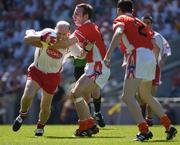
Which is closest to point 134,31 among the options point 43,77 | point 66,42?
point 66,42

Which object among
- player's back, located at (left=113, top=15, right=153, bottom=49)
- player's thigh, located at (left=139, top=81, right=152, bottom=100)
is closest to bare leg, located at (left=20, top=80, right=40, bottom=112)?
player's thigh, located at (left=139, top=81, right=152, bottom=100)

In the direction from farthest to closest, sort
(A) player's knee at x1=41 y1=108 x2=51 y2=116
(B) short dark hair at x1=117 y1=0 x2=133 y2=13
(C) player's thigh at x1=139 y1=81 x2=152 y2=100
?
(A) player's knee at x1=41 y1=108 x2=51 y2=116 < (C) player's thigh at x1=139 y1=81 x2=152 y2=100 < (B) short dark hair at x1=117 y1=0 x2=133 y2=13

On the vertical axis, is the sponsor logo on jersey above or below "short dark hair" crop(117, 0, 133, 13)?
below

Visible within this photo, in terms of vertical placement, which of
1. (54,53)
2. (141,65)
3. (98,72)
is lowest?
(98,72)

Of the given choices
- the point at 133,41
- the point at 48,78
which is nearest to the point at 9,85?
the point at 48,78

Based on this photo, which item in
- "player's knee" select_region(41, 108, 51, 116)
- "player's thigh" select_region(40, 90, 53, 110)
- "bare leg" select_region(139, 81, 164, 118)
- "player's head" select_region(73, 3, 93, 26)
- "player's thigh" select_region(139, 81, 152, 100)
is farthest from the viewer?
"player's knee" select_region(41, 108, 51, 116)

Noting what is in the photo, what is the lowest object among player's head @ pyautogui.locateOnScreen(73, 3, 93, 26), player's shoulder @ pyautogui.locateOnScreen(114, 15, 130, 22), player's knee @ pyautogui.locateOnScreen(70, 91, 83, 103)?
player's knee @ pyautogui.locateOnScreen(70, 91, 83, 103)

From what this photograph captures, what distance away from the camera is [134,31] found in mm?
13047

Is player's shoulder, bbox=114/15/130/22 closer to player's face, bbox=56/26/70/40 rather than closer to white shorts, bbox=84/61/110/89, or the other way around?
player's face, bbox=56/26/70/40

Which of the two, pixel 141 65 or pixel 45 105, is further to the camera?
pixel 45 105

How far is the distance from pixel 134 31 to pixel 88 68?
1.62 metres

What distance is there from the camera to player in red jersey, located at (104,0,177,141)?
1284 centimetres

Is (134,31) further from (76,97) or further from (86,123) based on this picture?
(86,123)

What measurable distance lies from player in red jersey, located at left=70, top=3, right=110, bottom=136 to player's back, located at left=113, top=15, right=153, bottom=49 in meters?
1.23
